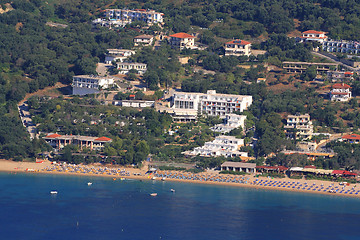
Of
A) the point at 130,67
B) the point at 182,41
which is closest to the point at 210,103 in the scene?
the point at 130,67

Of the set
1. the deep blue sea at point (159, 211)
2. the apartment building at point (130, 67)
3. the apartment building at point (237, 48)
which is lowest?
the deep blue sea at point (159, 211)

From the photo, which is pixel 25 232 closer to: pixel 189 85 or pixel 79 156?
pixel 79 156

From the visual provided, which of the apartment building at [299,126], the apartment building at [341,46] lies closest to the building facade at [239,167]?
the apartment building at [299,126]

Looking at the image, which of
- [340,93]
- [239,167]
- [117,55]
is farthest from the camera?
[117,55]

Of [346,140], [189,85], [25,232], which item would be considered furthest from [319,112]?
[25,232]

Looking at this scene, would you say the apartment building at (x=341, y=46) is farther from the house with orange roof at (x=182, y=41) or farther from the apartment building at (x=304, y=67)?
the house with orange roof at (x=182, y=41)

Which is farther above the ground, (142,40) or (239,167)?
(142,40)

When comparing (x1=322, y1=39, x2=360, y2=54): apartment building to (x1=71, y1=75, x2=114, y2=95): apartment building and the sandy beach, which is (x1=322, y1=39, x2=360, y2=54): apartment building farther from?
the sandy beach

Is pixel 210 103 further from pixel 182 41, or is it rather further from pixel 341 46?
pixel 341 46
